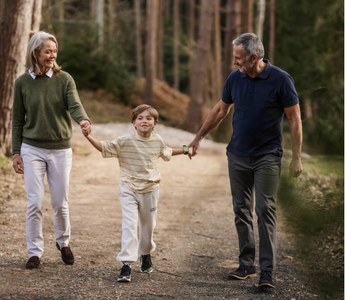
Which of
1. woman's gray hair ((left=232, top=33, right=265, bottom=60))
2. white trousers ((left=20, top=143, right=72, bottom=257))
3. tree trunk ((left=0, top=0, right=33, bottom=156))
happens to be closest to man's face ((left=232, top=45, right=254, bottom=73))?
woman's gray hair ((left=232, top=33, right=265, bottom=60))

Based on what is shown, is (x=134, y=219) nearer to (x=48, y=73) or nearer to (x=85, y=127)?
(x=85, y=127)

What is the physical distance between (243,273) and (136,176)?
140cm

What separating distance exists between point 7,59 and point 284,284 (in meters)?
6.12

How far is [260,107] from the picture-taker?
397 cm

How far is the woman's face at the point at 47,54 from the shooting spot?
3951mm

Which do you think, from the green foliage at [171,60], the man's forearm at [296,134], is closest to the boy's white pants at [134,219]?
the man's forearm at [296,134]

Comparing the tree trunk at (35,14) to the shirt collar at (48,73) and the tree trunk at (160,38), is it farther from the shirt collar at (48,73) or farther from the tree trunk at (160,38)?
the tree trunk at (160,38)

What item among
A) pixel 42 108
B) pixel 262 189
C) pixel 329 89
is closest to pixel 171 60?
pixel 329 89

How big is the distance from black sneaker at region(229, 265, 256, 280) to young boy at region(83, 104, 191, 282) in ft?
3.14

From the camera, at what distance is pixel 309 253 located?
571cm

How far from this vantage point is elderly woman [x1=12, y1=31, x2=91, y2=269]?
399 cm

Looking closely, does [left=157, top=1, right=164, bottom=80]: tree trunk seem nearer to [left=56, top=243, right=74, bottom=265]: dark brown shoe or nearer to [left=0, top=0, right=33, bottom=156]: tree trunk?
[left=0, top=0, right=33, bottom=156]: tree trunk

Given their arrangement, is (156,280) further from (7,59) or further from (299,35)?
(299,35)

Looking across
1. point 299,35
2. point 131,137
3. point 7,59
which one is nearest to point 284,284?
point 131,137
